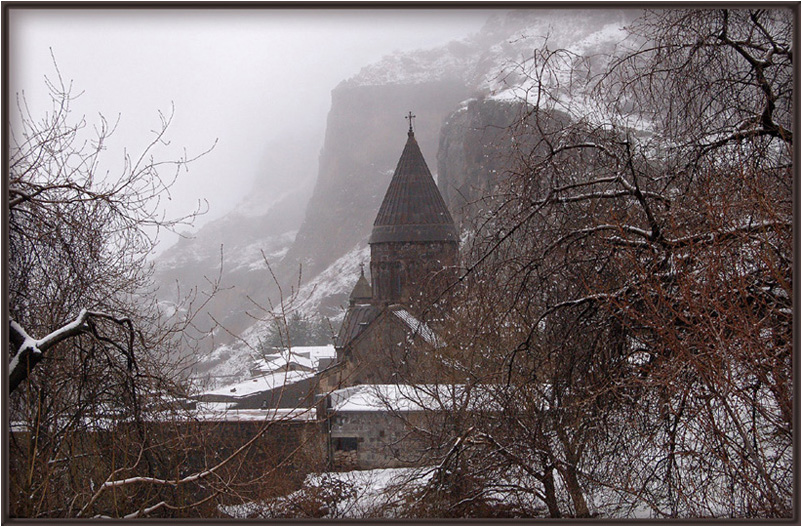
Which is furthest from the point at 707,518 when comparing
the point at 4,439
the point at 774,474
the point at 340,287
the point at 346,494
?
the point at 340,287

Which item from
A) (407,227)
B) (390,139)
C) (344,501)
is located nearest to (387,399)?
(344,501)

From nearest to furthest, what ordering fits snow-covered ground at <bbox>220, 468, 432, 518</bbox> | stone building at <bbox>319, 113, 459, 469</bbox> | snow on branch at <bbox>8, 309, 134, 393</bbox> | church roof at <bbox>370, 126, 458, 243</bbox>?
snow on branch at <bbox>8, 309, 134, 393</bbox>, snow-covered ground at <bbox>220, 468, 432, 518</bbox>, stone building at <bbox>319, 113, 459, 469</bbox>, church roof at <bbox>370, 126, 458, 243</bbox>

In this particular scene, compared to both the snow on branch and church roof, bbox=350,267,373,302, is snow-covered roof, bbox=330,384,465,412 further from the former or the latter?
church roof, bbox=350,267,373,302

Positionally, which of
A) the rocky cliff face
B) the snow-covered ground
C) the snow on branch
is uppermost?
Answer: the rocky cliff face

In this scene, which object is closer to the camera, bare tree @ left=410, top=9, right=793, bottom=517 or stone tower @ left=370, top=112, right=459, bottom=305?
bare tree @ left=410, top=9, right=793, bottom=517

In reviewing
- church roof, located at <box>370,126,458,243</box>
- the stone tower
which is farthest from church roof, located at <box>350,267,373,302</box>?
church roof, located at <box>370,126,458,243</box>

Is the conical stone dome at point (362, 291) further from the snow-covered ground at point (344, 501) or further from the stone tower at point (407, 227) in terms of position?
the snow-covered ground at point (344, 501)
